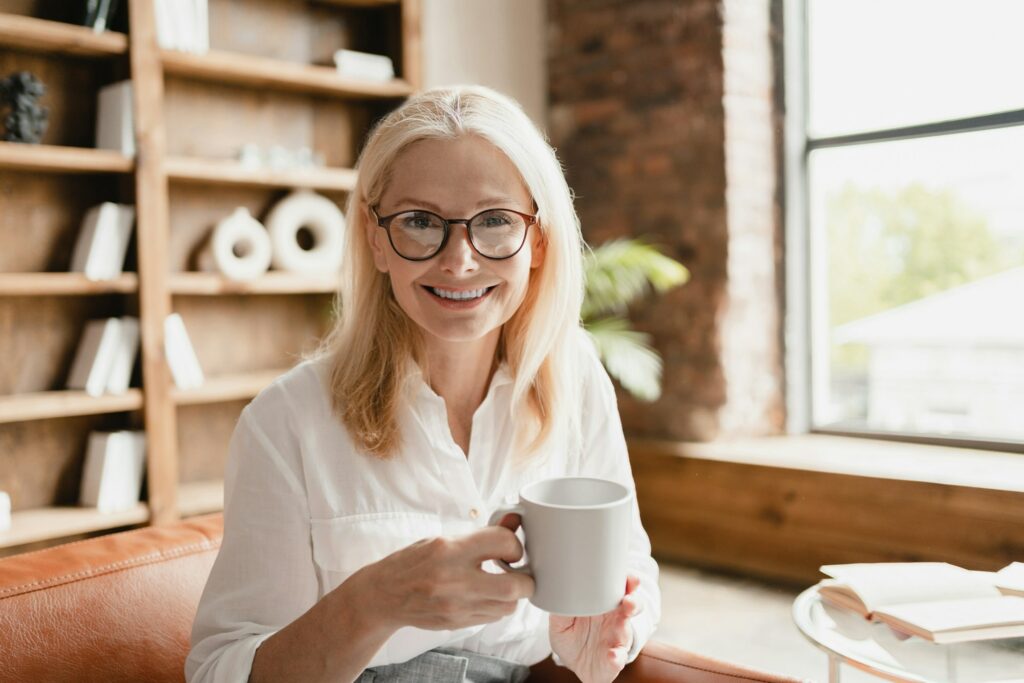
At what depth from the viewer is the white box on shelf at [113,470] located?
8.21 feet

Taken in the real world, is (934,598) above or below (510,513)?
below

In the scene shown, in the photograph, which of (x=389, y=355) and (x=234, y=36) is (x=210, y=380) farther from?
(x=389, y=355)

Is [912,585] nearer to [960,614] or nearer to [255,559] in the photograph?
[960,614]

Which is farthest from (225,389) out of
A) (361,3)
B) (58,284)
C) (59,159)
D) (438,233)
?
(438,233)

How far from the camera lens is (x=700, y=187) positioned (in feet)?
10.9

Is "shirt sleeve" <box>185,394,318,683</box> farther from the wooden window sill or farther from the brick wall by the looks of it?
the brick wall

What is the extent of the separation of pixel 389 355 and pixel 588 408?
→ 34cm

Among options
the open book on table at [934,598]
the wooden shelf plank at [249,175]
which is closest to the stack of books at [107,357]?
the wooden shelf plank at [249,175]

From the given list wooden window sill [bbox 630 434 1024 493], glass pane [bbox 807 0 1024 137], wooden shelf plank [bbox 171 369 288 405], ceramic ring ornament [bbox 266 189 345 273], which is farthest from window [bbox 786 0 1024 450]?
wooden shelf plank [bbox 171 369 288 405]

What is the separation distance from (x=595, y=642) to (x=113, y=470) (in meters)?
1.97

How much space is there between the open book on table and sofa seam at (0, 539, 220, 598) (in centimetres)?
95

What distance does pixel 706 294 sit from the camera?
3322mm

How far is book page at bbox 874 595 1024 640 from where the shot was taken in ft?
3.62

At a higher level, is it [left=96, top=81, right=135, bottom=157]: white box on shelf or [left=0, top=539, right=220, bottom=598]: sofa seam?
[left=96, top=81, right=135, bottom=157]: white box on shelf
